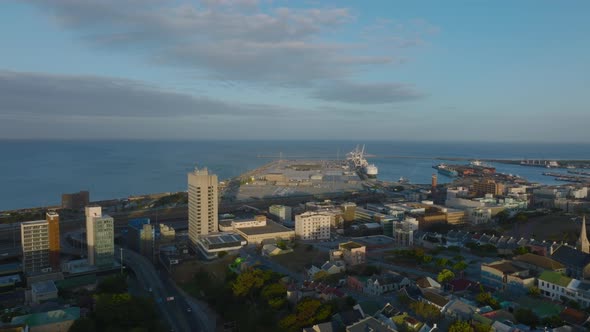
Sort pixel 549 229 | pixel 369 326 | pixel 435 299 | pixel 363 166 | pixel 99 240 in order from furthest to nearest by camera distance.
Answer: pixel 363 166 → pixel 549 229 → pixel 99 240 → pixel 435 299 → pixel 369 326

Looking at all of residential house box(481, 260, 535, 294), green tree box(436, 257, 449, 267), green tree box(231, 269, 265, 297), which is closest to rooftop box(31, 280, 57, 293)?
green tree box(231, 269, 265, 297)

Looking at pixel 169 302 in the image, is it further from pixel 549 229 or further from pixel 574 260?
pixel 549 229

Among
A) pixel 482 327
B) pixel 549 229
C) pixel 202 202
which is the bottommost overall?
pixel 549 229

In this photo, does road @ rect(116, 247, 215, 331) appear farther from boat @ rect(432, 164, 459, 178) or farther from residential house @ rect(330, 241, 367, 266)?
boat @ rect(432, 164, 459, 178)

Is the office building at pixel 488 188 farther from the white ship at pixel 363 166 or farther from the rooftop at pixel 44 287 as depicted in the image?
the rooftop at pixel 44 287

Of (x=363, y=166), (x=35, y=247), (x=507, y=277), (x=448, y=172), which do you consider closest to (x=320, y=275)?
(x=507, y=277)

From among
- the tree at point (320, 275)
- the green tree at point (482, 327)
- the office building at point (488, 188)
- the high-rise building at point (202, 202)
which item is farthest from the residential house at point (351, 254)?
the office building at point (488, 188)

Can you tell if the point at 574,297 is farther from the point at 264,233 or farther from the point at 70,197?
the point at 70,197
